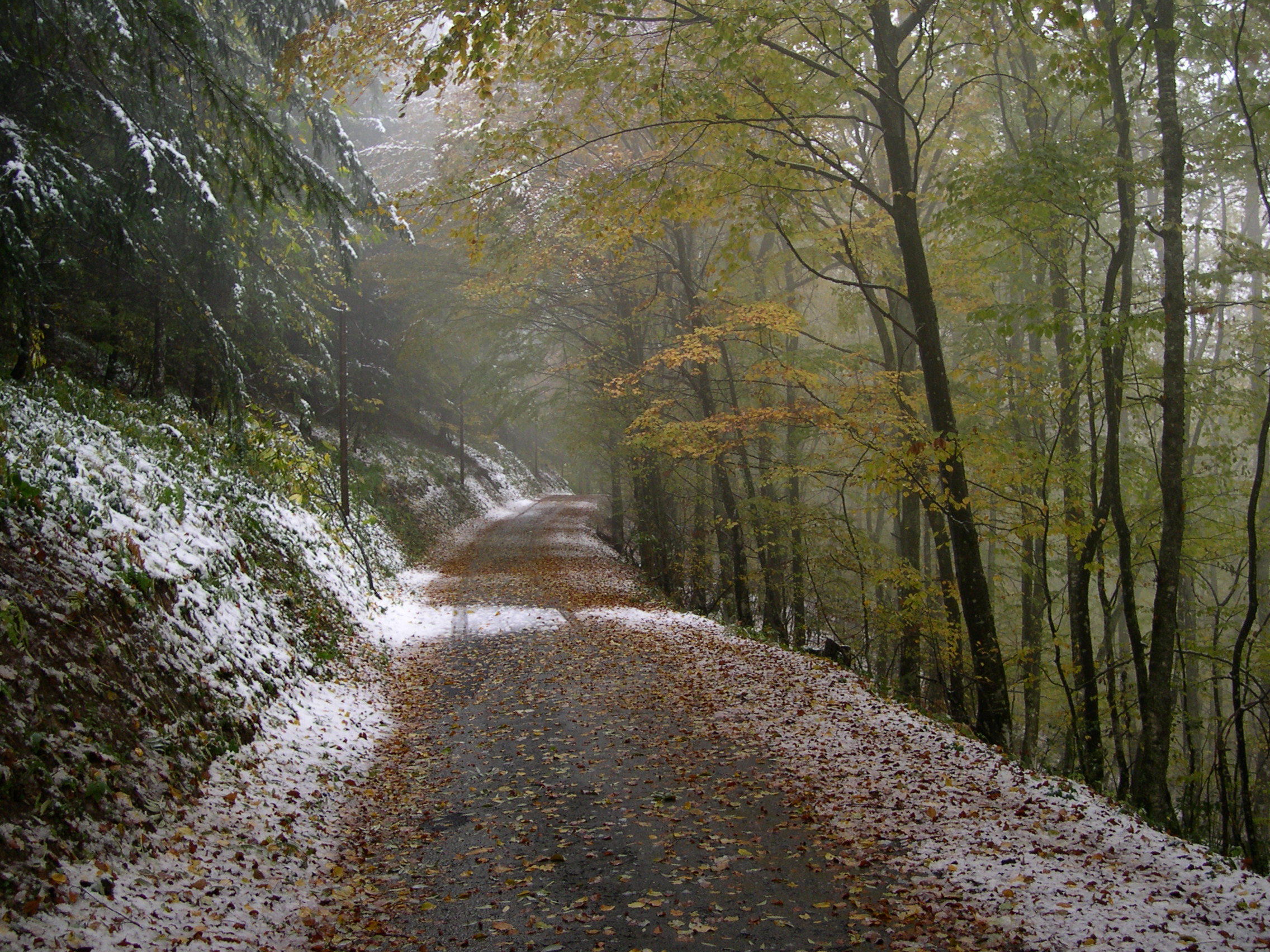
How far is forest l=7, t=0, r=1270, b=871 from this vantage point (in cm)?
677

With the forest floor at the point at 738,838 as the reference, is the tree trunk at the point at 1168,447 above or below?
above

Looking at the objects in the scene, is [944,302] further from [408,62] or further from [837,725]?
[408,62]

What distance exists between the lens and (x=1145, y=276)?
771 inches

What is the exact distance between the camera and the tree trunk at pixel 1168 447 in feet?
21.9

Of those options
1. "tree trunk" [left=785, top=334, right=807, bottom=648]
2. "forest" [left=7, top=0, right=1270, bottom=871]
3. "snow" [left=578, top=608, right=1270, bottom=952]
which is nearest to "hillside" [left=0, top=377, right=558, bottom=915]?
"forest" [left=7, top=0, right=1270, bottom=871]

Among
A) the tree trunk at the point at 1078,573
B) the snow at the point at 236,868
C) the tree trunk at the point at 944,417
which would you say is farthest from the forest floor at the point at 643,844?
the tree trunk at the point at 1078,573

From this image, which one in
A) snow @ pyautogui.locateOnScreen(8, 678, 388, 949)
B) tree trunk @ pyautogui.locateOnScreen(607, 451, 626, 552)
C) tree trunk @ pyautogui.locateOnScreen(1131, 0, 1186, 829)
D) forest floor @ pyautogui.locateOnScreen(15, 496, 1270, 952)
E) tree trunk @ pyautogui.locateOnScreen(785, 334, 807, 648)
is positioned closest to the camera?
snow @ pyautogui.locateOnScreen(8, 678, 388, 949)

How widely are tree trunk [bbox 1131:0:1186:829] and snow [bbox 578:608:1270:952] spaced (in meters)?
1.97

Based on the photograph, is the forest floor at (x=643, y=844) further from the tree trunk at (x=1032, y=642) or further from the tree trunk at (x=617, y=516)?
the tree trunk at (x=617, y=516)

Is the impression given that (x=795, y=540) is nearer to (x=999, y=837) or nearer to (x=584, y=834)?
(x=999, y=837)

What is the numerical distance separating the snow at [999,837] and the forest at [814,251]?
1.40 m

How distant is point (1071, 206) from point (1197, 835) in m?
6.28

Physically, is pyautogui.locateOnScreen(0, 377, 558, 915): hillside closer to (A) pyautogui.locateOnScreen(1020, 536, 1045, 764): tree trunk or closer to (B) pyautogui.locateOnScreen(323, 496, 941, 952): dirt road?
(B) pyautogui.locateOnScreen(323, 496, 941, 952): dirt road

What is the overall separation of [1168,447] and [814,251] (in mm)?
7548
